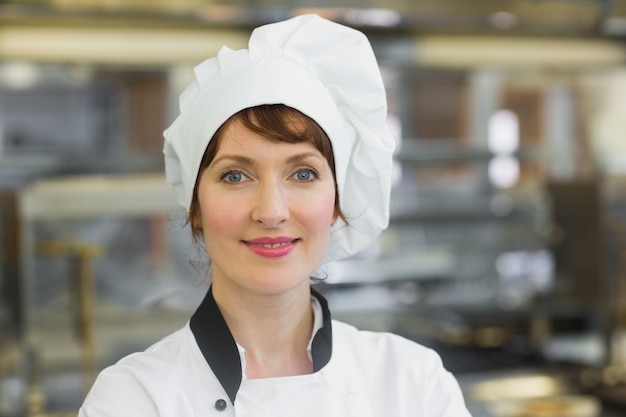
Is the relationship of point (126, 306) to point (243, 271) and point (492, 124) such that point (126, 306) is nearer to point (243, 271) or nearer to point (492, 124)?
point (243, 271)

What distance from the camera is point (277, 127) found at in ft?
4.27

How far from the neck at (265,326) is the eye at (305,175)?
0.18 m

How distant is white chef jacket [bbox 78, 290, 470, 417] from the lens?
52.1 inches

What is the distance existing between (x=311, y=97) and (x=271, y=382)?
0.41m

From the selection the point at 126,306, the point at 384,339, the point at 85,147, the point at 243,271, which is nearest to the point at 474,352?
the point at 126,306

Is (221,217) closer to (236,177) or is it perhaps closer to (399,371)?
(236,177)

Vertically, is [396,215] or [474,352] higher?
[396,215]

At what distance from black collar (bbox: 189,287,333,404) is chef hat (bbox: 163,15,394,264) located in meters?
0.17

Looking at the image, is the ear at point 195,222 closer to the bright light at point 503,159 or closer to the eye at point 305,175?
the eye at point 305,175

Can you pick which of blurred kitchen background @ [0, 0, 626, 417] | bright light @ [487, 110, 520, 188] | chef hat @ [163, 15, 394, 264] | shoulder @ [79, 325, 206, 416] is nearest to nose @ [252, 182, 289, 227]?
chef hat @ [163, 15, 394, 264]

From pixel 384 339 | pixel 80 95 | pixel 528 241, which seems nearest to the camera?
pixel 384 339

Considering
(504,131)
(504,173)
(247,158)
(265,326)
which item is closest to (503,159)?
(504,173)

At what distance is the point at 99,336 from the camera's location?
127 inches

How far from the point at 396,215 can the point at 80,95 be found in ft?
5.35
